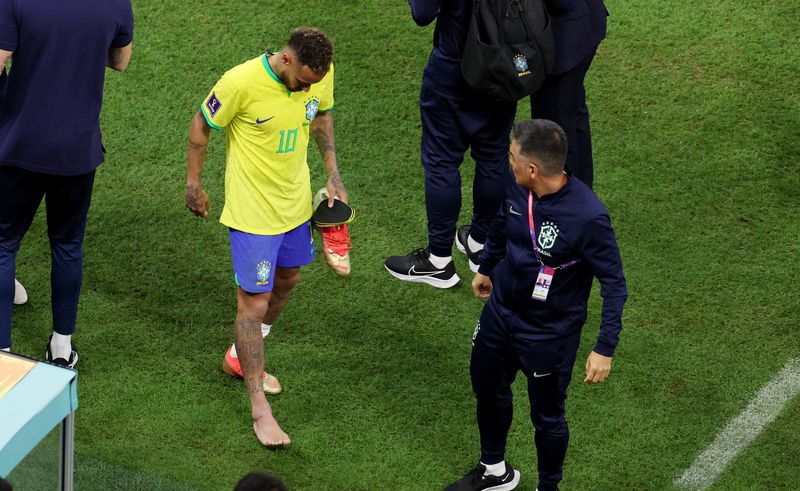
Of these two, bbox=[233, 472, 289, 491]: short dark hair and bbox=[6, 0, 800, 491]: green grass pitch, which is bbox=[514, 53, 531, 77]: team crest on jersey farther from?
bbox=[233, 472, 289, 491]: short dark hair

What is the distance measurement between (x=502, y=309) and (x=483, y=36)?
1.56m

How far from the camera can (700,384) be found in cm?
613

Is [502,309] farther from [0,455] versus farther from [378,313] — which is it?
[0,455]

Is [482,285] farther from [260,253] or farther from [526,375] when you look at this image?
[260,253]

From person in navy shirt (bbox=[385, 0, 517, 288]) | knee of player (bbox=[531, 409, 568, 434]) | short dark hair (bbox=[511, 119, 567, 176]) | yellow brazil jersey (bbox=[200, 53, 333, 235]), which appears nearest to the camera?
short dark hair (bbox=[511, 119, 567, 176])

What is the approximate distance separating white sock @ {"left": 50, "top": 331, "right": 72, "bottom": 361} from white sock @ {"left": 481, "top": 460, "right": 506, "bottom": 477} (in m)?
2.06

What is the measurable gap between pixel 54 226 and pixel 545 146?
239 cm

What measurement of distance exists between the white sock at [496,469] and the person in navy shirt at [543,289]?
138 millimetres

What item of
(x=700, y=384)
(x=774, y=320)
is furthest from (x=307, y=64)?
(x=774, y=320)

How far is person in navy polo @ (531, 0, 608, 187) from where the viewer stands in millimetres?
6227

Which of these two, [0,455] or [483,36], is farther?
[483,36]

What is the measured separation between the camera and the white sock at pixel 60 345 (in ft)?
19.7

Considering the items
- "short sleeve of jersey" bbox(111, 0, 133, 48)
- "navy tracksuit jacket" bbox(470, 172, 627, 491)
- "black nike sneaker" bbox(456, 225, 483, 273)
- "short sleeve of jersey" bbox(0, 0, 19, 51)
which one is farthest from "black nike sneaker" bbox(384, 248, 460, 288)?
"short sleeve of jersey" bbox(0, 0, 19, 51)

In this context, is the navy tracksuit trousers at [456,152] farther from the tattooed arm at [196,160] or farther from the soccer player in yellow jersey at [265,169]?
the tattooed arm at [196,160]
